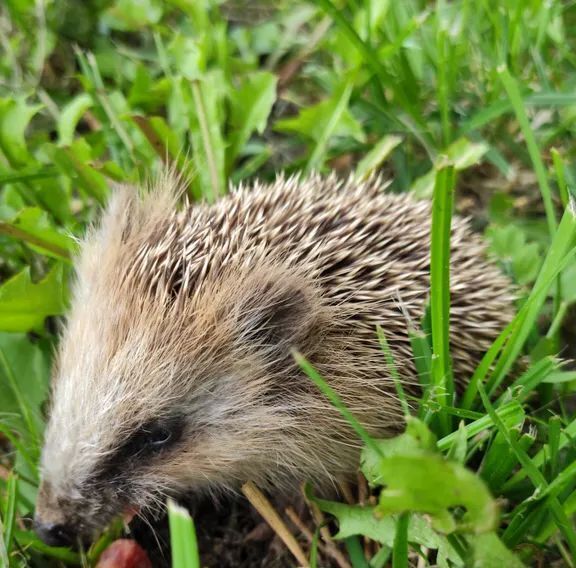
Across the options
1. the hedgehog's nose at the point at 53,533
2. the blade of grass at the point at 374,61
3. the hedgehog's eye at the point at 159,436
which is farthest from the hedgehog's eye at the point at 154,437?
the blade of grass at the point at 374,61

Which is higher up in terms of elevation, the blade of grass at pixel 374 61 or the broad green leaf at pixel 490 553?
the blade of grass at pixel 374 61

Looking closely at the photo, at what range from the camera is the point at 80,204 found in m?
2.51

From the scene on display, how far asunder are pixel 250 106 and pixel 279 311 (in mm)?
1215

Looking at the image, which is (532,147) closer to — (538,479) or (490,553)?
(538,479)

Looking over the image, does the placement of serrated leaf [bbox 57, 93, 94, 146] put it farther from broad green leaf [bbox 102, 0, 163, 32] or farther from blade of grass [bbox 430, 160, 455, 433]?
blade of grass [bbox 430, 160, 455, 433]

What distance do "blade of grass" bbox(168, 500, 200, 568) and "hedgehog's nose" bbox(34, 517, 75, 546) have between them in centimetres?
64

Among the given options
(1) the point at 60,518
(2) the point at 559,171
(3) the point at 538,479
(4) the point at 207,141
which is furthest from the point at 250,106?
(3) the point at 538,479

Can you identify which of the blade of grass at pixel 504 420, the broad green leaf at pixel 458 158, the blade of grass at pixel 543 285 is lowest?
the blade of grass at pixel 504 420

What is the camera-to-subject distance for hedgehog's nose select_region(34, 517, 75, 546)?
5.69ft

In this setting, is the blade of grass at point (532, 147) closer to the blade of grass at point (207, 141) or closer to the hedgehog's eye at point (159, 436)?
the blade of grass at point (207, 141)

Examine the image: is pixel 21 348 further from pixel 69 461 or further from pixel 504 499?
pixel 504 499

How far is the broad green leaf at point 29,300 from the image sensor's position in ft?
6.69

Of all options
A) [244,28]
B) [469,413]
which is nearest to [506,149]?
[244,28]

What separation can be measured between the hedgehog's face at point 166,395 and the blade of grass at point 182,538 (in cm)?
50
